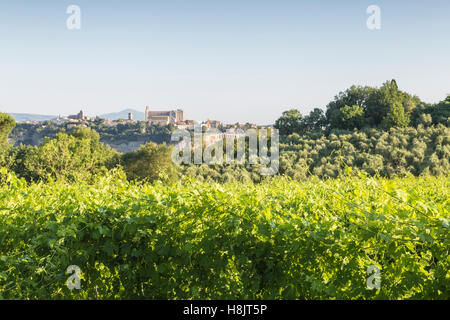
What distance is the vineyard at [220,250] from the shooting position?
6.86 ft

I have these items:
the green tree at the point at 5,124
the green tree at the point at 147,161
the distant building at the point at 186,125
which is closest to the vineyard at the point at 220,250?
the green tree at the point at 147,161

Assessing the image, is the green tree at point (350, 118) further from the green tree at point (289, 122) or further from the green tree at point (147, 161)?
the green tree at point (147, 161)

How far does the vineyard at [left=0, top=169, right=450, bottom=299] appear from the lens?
209 centimetres

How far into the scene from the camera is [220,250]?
2391mm

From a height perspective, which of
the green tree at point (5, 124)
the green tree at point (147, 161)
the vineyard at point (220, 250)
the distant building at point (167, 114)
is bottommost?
the green tree at point (147, 161)

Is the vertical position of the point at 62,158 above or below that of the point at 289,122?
below

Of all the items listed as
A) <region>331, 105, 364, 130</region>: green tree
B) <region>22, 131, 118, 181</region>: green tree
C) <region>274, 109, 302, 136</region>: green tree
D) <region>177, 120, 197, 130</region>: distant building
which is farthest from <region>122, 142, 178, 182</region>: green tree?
<region>177, 120, 197, 130</region>: distant building

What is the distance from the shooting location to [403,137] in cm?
2834

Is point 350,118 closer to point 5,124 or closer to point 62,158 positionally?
point 62,158

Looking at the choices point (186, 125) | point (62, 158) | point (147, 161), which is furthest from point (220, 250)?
point (186, 125)

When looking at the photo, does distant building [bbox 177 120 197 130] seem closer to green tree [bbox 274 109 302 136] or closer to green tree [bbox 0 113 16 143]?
green tree [bbox 274 109 302 136]

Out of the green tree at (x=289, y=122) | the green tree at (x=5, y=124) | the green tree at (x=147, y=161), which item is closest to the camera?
the green tree at (x=147, y=161)

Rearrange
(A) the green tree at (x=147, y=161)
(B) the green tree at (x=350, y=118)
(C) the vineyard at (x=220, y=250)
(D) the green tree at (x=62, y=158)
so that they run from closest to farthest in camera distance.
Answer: (C) the vineyard at (x=220, y=250) → (D) the green tree at (x=62, y=158) → (A) the green tree at (x=147, y=161) → (B) the green tree at (x=350, y=118)

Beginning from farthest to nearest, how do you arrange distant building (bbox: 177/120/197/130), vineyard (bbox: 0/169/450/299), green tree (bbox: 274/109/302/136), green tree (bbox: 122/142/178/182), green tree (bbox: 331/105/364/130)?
distant building (bbox: 177/120/197/130), green tree (bbox: 274/109/302/136), green tree (bbox: 331/105/364/130), green tree (bbox: 122/142/178/182), vineyard (bbox: 0/169/450/299)
